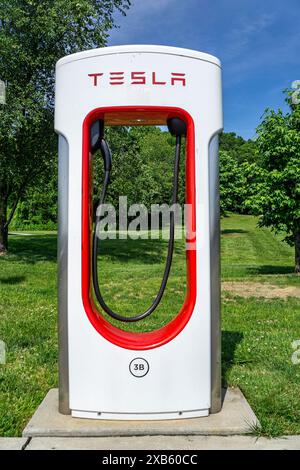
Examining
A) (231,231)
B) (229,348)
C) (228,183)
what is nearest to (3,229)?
(229,348)

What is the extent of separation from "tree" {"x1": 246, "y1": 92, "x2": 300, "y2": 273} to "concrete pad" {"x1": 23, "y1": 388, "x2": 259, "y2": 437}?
8.00m

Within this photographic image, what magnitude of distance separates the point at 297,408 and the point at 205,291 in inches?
38.7

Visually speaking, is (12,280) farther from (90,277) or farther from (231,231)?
(231,231)

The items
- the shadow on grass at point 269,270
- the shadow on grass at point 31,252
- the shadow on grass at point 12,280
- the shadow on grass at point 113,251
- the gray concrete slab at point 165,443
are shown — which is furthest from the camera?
the shadow on grass at point 113,251

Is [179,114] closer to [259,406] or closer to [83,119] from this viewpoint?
[83,119]

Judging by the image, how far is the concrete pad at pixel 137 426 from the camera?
2701 millimetres

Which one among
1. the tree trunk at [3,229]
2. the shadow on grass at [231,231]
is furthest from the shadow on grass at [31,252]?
the shadow on grass at [231,231]

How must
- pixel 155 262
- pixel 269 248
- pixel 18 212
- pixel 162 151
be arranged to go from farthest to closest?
pixel 162 151, pixel 18 212, pixel 269 248, pixel 155 262

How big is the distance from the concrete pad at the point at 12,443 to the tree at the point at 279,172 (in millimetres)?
8595

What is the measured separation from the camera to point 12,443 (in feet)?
8.64

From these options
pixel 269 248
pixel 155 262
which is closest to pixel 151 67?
pixel 155 262

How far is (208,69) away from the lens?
2.88 metres

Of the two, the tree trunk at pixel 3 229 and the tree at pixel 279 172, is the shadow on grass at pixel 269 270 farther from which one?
the tree trunk at pixel 3 229

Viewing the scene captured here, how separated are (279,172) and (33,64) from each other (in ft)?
21.1
